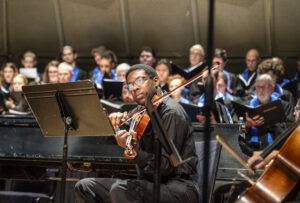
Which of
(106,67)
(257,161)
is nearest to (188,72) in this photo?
(106,67)

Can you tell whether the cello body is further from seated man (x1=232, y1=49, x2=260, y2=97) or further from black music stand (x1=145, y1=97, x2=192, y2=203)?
seated man (x1=232, y1=49, x2=260, y2=97)

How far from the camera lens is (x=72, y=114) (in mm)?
3768

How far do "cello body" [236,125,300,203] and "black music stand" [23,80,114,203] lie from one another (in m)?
1.09

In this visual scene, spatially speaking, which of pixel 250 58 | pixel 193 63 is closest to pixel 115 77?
pixel 193 63

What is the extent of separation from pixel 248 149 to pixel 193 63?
11.7 ft

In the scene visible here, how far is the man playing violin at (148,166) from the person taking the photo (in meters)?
3.53

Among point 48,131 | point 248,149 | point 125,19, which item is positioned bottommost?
point 248,149

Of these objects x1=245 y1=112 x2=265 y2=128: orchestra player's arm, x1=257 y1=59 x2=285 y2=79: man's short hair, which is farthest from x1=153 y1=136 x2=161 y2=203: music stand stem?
x1=257 y1=59 x2=285 y2=79: man's short hair

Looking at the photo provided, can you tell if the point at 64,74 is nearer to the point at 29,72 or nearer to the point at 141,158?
the point at 29,72

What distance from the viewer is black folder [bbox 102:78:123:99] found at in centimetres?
651

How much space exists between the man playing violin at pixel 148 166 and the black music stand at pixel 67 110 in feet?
0.70

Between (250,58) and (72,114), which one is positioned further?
(250,58)

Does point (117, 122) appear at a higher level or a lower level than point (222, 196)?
higher

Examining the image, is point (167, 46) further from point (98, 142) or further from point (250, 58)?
point (98, 142)
